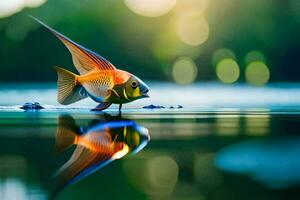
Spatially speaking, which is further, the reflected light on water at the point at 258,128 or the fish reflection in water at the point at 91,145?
the reflected light on water at the point at 258,128

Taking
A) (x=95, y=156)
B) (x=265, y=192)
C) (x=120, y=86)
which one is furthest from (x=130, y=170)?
(x=120, y=86)

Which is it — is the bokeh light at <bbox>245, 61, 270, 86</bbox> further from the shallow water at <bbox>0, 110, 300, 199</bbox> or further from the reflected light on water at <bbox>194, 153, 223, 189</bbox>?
the reflected light on water at <bbox>194, 153, 223, 189</bbox>

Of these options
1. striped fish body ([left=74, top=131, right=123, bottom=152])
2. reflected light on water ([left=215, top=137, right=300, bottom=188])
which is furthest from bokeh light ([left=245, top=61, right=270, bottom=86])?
striped fish body ([left=74, top=131, right=123, bottom=152])

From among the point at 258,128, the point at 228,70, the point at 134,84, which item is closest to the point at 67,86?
the point at 134,84

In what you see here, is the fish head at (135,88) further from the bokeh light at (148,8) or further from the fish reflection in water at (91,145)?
the bokeh light at (148,8)

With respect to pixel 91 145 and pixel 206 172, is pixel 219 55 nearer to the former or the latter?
pixel 91 145

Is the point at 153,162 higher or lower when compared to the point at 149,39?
lower

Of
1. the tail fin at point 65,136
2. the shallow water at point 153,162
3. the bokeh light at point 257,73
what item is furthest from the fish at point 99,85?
the bokeh light at point 257,73
